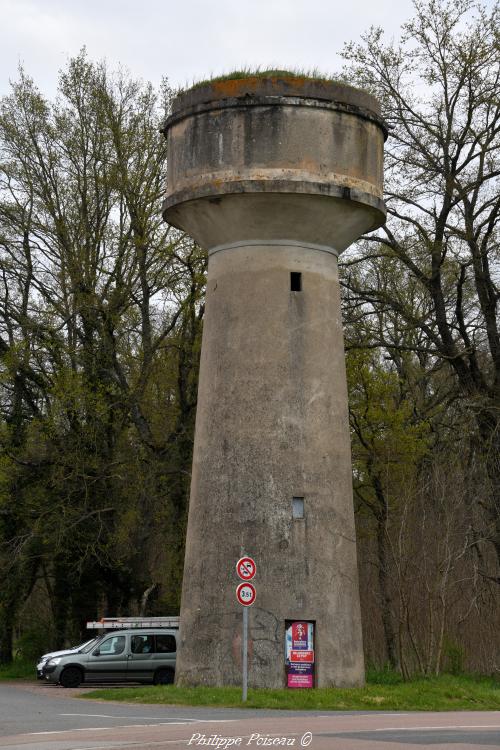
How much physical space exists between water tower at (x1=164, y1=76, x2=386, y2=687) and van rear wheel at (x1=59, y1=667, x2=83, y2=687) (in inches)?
324

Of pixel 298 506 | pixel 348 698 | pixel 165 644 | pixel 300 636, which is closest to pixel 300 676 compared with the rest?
pixel 300 636

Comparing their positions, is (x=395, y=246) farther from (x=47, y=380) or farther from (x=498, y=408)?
(x=47, y=380)

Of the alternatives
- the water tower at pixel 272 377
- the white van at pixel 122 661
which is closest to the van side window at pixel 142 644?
the white van at pixel 122 661

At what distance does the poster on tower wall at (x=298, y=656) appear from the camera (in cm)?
2062

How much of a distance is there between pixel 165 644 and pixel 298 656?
30.0ft

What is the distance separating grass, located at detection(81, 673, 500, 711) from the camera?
18734 millimetres

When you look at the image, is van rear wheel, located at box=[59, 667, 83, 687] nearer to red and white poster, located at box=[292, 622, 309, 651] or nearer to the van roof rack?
the van roof rack

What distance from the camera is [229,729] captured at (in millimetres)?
13922

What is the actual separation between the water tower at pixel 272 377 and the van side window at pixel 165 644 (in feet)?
25.7

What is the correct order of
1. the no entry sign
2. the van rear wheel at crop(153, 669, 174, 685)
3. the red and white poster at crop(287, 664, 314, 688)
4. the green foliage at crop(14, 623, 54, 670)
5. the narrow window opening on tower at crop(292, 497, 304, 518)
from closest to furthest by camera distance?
1. the no entry sign
2. the red and white poster at crop(287, 664, 314, 688)
3. the narrow window opening on tower at crop(292, 497, 304, 518)
4. the van rear wheel at crop(153, 669, 174, 685)
5. the green foliage at crop(14, 623, 54, 670)

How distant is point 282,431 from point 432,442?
14222mm

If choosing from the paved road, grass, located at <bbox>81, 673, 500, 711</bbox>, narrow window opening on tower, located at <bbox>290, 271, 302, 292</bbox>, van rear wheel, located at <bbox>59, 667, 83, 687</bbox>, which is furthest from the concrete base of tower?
van rear wheel, located at <bbox>59, 667, 83, 687</bbox>

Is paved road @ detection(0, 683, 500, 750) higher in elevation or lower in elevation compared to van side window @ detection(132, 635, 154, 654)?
lower

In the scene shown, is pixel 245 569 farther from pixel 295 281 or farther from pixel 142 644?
pixel 142 644
